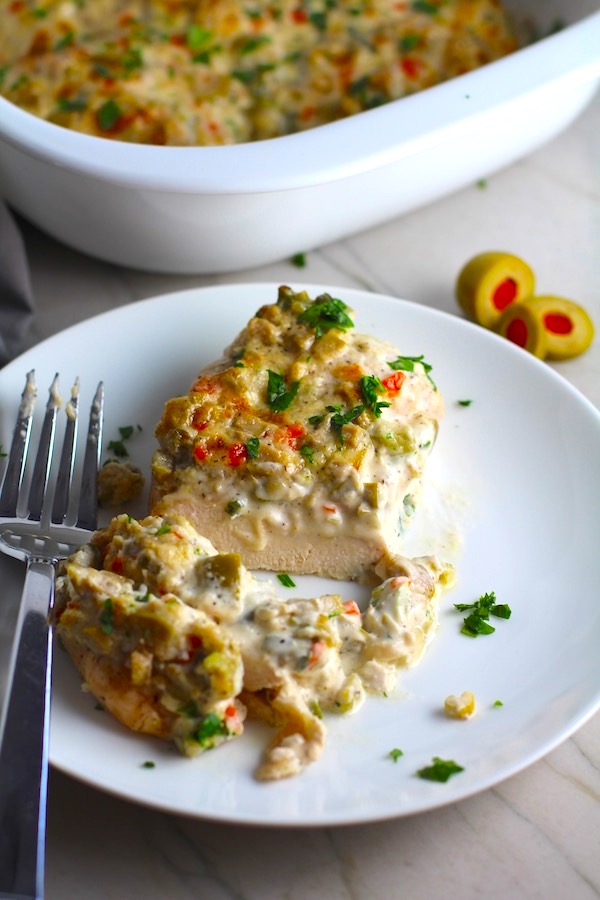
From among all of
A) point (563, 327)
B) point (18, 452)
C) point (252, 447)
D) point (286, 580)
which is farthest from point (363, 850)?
point (563, 327)

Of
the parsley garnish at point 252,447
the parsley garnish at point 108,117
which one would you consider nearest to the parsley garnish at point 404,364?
the parsley garnish at point 252,447

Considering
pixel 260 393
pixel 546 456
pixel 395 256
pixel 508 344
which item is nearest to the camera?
pixel 260 393

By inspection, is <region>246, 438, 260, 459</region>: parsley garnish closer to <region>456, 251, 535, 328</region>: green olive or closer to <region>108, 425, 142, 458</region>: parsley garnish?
<region>108, 425, 142, 458</region>: parsley garnish

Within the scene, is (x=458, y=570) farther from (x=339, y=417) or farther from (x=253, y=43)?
(x=253, y=43)

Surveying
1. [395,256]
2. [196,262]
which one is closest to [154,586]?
[196,262]

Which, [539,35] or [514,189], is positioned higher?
[539,35]

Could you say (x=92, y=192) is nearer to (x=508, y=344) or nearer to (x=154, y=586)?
(x=508, y=344)

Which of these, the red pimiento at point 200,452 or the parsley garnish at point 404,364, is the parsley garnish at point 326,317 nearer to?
the parsley garnish at point 404,364

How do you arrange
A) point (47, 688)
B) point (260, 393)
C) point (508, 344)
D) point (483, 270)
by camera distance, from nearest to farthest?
point (47, 688), point (260, 393), point (508, 344), point (483, 270)
